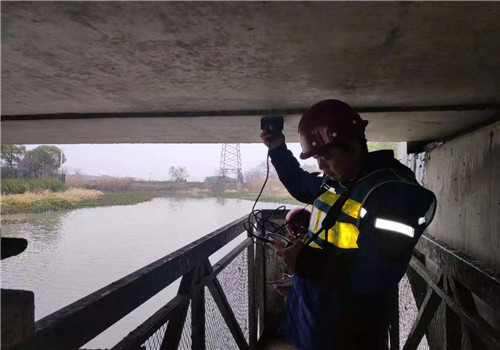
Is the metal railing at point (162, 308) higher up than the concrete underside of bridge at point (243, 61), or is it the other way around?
the concrete underside of bridge at point (243, 61)

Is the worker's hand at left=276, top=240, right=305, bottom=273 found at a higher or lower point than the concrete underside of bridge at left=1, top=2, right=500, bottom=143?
lower

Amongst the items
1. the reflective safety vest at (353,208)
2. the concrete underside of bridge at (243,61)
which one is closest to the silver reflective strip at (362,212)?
the reflective safety vest at (353,208)

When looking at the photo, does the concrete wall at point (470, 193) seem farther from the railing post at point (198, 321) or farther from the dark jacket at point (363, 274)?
the railing post at point (198, 321)

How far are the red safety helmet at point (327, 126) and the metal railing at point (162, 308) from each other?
0.82m

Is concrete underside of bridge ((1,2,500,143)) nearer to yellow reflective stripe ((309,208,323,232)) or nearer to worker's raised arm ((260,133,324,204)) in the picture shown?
worker's raised arm ((260,133,324,204))

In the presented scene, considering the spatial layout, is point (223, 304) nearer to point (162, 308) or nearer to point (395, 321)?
point (162, 308)

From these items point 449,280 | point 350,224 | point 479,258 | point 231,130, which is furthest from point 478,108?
point 231,130

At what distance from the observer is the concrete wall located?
8.21ft

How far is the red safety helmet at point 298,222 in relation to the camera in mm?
2856

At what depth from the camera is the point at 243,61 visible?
5.39 feet

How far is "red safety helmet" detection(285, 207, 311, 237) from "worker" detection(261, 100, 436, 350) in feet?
2.79

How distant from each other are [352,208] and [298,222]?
1.27m

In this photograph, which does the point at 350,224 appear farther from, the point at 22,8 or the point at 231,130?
the point at 231,130

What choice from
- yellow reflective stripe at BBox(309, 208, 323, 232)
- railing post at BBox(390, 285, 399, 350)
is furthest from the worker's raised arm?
railing post at BBox(390, 285, 399, 350)
